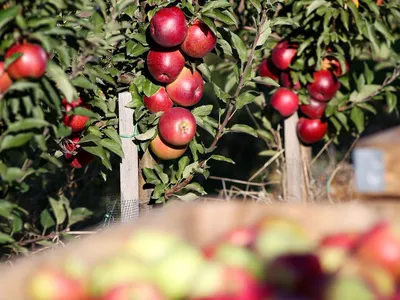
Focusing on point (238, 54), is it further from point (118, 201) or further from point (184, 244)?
point (184, 244)

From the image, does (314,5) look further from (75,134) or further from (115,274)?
(115,274)

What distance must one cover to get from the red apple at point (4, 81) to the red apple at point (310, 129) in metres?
1.99

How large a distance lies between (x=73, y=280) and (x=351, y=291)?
0.43 meters

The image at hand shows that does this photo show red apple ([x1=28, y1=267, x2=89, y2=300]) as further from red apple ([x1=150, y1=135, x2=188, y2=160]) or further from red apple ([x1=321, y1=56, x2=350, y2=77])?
red apple ([x1=321, y1=56, x2=350, y2=77])

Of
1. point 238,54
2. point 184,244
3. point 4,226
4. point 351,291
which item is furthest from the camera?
point 238,54

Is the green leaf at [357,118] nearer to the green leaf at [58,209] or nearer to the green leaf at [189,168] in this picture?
the green leaf at [189,168]

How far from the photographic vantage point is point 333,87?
3.45 m

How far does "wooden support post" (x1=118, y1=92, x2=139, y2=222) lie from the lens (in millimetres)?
2617

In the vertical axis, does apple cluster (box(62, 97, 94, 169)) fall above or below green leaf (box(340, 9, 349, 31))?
below

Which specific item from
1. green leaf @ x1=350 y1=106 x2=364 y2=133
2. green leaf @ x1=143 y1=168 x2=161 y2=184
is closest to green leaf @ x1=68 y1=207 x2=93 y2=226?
green leaf @ x1=143 y1=168 x2=161 y2=184

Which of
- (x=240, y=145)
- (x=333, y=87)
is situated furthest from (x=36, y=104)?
(x=240, y=145)

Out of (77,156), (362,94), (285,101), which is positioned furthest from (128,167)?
(362,94)

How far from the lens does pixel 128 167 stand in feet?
8.74

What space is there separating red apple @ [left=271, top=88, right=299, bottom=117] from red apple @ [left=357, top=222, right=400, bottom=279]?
229 cm
